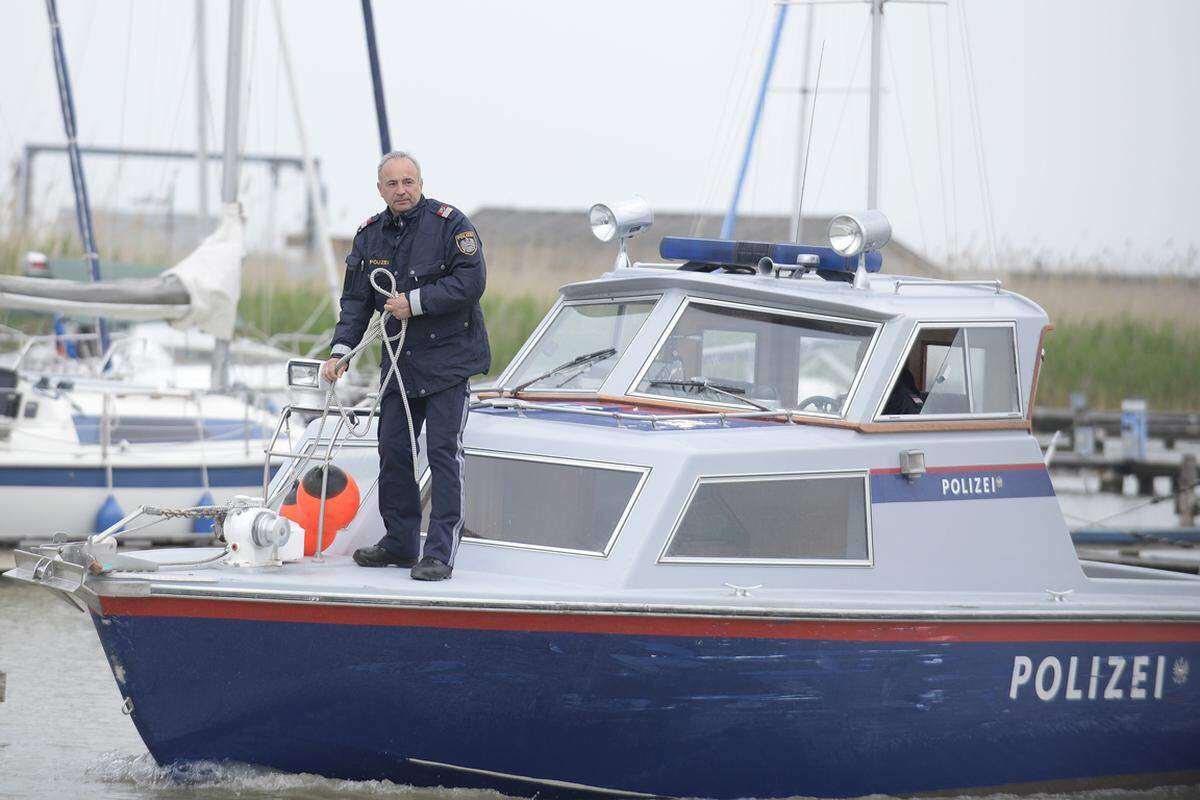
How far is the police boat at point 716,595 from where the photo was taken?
6.23m

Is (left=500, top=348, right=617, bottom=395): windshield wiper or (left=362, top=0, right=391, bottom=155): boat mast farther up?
(left=362, top=0, right=391, bottom=155): boat mast

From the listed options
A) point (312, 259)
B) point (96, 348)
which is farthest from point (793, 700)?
point (312, 259)

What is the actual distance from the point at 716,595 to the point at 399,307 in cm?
164

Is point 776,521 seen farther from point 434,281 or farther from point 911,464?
point 434,281

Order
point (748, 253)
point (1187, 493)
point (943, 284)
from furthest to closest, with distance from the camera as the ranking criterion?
point (1187, 493), point (748, 253), point (943, 284)

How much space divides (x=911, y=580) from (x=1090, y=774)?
4.39 ft

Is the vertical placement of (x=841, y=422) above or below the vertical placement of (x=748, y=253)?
below

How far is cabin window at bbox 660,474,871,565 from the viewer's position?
6496 millimetres

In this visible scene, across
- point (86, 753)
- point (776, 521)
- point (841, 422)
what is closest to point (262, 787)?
point (86, 753)

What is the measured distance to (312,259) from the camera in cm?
3080

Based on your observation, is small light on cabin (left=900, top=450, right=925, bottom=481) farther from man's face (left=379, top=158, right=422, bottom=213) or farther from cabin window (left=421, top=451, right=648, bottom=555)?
man's face (left=379, top=158, right=422, bottom=213)

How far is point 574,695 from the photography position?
6.29 m

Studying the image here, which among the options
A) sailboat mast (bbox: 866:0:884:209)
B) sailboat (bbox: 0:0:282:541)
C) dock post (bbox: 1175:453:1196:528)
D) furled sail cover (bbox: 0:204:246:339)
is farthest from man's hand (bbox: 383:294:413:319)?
dock post (bbox: 1175:453:1196:528)

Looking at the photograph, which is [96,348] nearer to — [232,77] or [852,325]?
[232,77]
